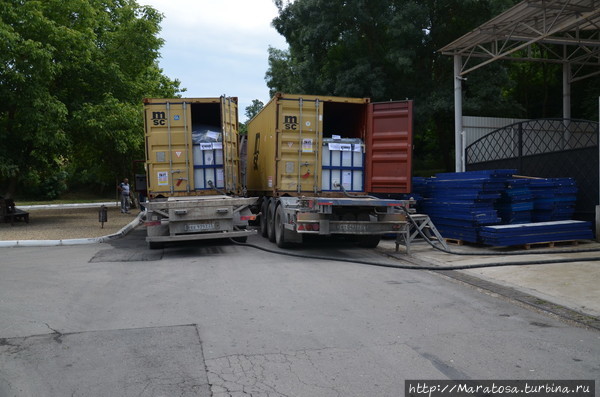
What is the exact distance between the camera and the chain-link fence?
12.6 metres

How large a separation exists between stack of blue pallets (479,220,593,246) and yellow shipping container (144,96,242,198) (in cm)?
621

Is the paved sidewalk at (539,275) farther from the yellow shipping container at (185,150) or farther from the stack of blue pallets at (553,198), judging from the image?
the yellow shipping container at (185,150)

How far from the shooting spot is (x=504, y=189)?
1191 centimetres

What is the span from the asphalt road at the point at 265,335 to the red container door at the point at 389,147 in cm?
386

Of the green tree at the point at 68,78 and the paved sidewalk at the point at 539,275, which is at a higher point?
the green tree at the point at 68,78

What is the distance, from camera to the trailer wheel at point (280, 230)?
11.5m

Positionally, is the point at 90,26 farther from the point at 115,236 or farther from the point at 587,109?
the point at 587,109

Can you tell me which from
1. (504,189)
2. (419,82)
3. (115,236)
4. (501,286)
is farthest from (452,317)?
(419,82)

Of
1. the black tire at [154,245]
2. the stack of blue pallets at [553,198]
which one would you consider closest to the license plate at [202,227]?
the black tire at [154,245]

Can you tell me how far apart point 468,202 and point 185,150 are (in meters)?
6.85

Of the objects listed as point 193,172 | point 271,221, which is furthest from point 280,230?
point 193,172

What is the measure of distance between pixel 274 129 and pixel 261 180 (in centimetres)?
255

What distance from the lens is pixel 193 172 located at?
1233 centimetres

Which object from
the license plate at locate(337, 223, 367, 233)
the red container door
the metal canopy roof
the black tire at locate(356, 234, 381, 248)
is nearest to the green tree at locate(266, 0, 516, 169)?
the metal canopy roof
